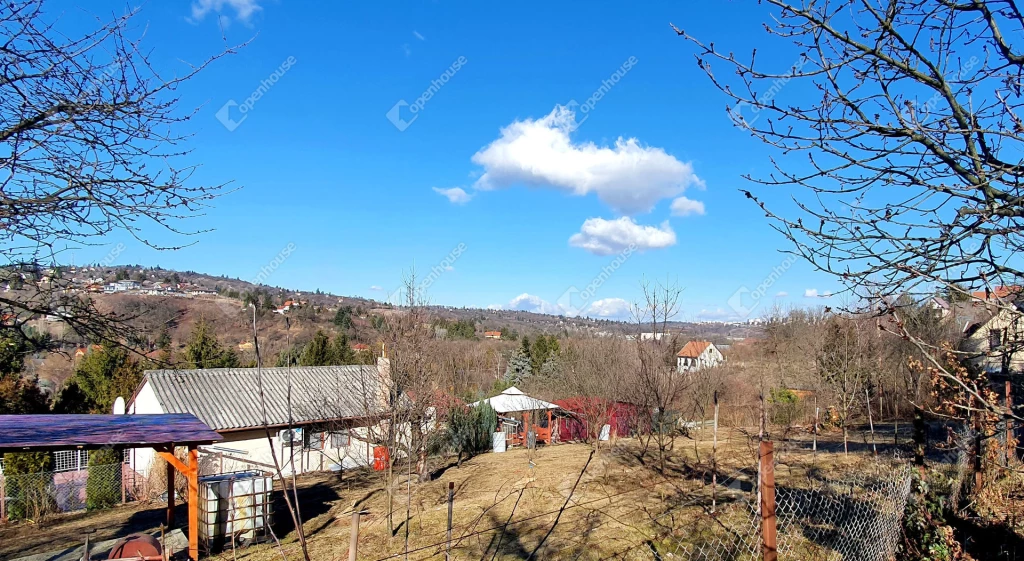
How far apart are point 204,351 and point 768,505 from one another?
2555 cm

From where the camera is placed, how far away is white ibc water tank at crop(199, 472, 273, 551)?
31.1 feet

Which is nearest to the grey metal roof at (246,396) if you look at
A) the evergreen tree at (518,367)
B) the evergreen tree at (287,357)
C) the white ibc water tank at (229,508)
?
the evergreen tree at (287,357)

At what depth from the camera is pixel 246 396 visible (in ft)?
60.7

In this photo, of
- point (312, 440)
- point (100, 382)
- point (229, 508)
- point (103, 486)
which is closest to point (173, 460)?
point (229, 508)

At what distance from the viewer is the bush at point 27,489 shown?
12.9 m

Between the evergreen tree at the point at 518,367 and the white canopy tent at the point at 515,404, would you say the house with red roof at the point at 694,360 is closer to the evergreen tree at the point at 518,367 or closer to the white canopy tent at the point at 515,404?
the white canopy tent at the point at 515,404

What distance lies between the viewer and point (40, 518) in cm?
1300

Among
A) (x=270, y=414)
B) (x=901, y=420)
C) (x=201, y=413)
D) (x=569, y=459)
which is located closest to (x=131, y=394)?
(x=201, y=413)

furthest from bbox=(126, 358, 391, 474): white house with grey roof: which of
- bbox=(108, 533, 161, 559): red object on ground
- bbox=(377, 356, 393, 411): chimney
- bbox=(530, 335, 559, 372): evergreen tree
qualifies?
bbox=(530, 335, 559, 372): evergreen tree

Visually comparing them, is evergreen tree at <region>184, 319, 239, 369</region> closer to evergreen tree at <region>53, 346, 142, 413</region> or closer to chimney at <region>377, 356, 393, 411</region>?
evergreen tree at <region>53, 346, 142, 413</region>

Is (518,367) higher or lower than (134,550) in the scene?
lower

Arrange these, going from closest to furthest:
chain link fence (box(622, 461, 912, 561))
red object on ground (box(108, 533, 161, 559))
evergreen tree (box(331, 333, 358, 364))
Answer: chain link fence (box(622, 461, 912, 561)) → red object on ground (box(108, 533, 161, 559)) → evergreen tree (box(331, 333, 358, 364))

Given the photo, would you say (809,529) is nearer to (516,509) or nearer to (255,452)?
(516,509)

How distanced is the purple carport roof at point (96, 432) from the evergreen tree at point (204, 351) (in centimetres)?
1521
